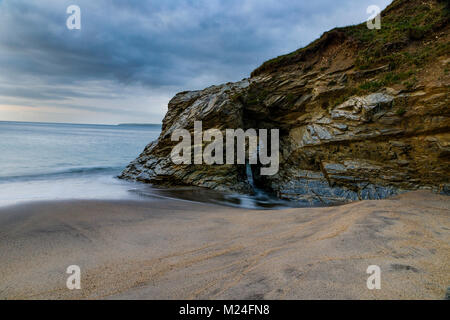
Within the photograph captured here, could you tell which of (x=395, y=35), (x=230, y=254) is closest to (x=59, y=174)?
(x=230, y=254)

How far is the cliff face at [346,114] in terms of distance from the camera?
7621mm

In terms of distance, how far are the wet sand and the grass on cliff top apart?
6.69m

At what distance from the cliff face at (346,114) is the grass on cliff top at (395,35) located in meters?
0.04

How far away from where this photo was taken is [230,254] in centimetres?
334

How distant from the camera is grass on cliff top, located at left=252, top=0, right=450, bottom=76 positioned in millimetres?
8898

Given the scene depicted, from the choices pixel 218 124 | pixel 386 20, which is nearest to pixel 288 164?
pixel 218 124

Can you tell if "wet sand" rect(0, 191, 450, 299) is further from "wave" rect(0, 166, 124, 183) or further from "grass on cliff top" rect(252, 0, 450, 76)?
"wave" rect(0, 166, 124, 183)

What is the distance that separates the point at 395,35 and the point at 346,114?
4.32 meters

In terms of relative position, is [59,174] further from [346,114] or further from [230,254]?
[346,114]

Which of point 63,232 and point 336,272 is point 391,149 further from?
point 63,232

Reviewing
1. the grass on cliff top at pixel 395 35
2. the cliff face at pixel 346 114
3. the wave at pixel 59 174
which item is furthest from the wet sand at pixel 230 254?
the wave at pixel 59 174

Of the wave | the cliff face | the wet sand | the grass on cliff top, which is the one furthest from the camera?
the wave

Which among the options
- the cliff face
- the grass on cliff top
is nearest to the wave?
the cliff face

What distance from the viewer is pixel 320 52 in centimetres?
1127
